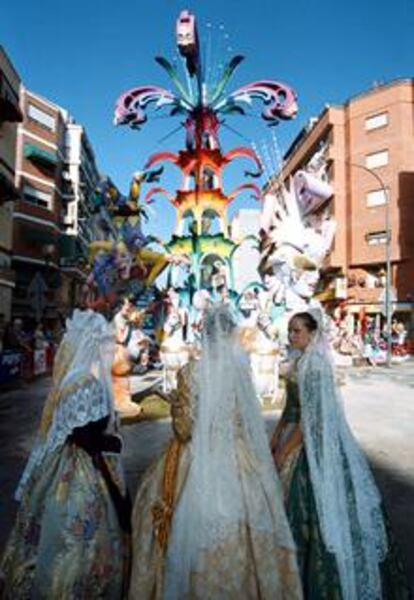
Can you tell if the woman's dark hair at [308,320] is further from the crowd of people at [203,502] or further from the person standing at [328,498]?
the crowd of people at [203,502]

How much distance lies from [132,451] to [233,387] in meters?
4.29

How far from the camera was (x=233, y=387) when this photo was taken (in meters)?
3.12

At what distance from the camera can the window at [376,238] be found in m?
36.3

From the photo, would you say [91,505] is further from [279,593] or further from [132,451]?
[132,451]

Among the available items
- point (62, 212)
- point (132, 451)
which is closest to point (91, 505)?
point (132, 451)

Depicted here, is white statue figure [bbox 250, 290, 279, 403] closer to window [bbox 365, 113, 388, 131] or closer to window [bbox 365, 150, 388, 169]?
window [bbox 365, 150, 388, 169]

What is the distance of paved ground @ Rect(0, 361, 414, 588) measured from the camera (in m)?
4.92

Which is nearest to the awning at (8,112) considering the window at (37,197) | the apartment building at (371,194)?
the window at (37,197)

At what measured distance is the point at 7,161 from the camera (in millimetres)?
29125

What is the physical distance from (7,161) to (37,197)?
11210mm

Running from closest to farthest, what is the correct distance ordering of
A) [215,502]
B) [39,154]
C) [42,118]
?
[215,502] < [39,154] < [42,118]

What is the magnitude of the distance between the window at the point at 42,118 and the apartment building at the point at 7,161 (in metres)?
6.76

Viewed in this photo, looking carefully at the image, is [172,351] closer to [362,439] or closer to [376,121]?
[362,439]

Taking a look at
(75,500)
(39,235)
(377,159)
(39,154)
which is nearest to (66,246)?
(39,235)
